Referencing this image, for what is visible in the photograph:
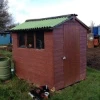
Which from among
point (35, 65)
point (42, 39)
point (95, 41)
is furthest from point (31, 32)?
point (95, 41)

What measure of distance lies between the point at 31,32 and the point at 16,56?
186 cm

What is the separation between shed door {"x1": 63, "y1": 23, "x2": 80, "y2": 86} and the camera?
31.5 feet

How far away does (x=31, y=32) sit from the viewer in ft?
32.2

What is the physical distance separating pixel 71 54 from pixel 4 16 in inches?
1321

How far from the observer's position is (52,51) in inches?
349

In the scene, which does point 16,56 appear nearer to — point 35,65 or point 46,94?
point 35,65

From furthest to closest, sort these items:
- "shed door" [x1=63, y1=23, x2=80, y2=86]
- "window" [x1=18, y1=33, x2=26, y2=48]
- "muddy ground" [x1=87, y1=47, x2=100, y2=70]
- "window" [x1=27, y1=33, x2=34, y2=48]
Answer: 1. "muddy ground" [x1=87, y1=47, x2=100, y2=70]
2. "window" [x1=18, y1=33, x2=26, y2=48]
3. "window" [x1=27, y1=33, x2=34, y2=48]
4. "shed door" [x1=63, y1=23, x2=80, y2=86]

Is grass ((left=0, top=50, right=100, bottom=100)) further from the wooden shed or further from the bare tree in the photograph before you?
the bare tree

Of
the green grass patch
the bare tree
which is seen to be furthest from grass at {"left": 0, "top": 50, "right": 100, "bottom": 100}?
the bare tree

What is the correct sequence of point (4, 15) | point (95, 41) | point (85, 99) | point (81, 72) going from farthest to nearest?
point (4, 15)
point (95, 41)
point (81, 72)
point (85, 99)

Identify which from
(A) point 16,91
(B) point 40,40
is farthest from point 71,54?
(A) point 16,91

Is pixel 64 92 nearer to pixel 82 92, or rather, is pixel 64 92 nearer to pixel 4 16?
pixel 82 92

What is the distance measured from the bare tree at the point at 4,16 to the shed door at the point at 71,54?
31.4 meters

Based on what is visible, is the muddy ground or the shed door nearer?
the shed door
